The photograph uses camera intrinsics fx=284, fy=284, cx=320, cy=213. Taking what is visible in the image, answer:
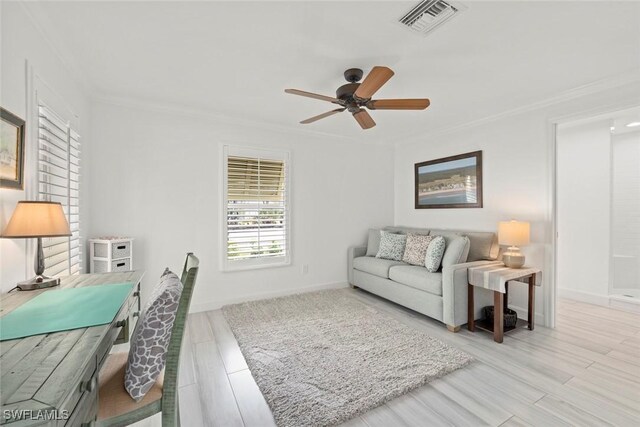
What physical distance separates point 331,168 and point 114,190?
280 cm

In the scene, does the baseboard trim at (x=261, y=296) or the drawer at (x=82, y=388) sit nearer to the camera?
the drawer at (x=82, y=388)

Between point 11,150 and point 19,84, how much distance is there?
1.34 ft

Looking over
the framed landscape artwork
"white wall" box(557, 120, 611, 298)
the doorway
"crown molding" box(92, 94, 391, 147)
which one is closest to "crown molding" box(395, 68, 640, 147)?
the framed landscape artwork

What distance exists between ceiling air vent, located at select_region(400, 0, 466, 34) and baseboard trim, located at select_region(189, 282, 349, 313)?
3.38 meters

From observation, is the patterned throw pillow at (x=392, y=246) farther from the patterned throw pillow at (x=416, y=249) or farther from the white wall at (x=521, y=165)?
the white wall at (x=521, y=165)

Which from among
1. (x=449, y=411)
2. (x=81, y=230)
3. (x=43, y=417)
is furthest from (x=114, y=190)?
(x=449, y=411)

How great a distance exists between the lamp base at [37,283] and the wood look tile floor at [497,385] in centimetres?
99

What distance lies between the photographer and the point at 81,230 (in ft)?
8.75

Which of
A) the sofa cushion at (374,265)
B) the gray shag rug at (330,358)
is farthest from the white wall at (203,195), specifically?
the gray shag rug at (330,358)

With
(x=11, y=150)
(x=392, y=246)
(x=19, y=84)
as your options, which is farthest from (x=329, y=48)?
(x=392, y=246)

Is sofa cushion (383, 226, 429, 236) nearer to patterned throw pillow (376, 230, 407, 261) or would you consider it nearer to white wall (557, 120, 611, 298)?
patterned throw pillow (376, 230, 407, 261)

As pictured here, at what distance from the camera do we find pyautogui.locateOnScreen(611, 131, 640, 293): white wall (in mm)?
3768

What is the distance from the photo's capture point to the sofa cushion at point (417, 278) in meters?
3.08

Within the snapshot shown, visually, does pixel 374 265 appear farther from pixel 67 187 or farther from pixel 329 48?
pixel 67 187
